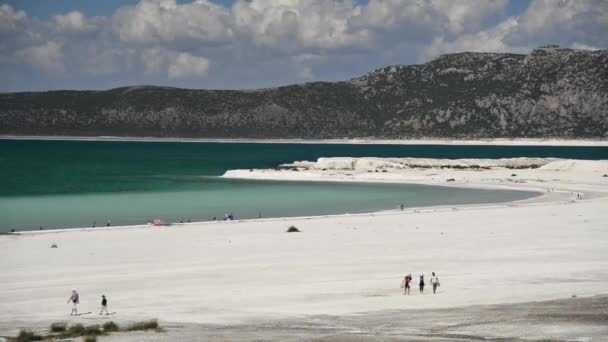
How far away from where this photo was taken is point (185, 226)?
4650cm

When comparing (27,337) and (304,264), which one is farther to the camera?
(304,264)

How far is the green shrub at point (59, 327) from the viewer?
71.6 feet

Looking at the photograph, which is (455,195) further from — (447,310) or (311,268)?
(447,310)

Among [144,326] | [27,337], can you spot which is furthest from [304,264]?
[27,337]

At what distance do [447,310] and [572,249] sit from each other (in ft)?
45.3

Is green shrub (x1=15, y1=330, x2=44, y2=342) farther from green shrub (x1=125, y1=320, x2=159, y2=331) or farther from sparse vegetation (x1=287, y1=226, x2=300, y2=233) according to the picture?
sparse vegetation (x1=287, y1=226, x2=300, y2=233)

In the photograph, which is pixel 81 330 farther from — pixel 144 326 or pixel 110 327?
pixel 144 326

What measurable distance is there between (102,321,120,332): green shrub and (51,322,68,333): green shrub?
961 millimetres

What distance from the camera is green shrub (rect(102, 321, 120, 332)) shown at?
21.9 meters

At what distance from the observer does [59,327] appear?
22.0m

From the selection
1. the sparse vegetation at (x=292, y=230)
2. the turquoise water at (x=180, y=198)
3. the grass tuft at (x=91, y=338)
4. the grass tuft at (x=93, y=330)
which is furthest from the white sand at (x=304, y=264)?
the turquoise water at (x=180, y=198)

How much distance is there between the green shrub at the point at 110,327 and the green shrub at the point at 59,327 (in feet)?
3.15

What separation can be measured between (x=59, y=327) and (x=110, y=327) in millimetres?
1240

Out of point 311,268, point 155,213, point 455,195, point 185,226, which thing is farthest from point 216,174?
point 311,268
